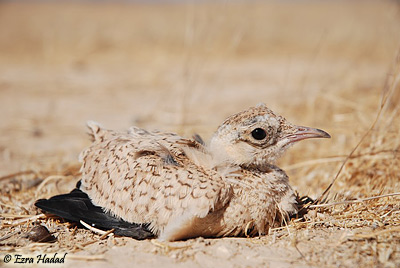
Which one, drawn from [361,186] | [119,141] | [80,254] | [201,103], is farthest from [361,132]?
[201,103]

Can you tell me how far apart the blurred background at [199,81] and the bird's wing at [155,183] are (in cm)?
152

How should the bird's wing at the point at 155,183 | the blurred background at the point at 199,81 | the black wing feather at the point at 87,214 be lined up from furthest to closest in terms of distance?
the blurred background at the point at 199,81 → the black wing feather at the point at 87,214 → the bird's wing at the point at 155,183

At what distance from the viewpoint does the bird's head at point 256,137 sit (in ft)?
10.1

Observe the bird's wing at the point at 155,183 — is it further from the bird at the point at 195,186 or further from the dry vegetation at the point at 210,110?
the dry vegetation at the point at 210,110

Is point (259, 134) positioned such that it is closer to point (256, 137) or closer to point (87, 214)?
point (256, 137)

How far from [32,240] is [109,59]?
12.2m

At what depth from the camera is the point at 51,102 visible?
8812 millimetres

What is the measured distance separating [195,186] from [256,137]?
23.1 inches

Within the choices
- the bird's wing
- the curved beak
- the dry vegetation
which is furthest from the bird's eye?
the dry vegetation

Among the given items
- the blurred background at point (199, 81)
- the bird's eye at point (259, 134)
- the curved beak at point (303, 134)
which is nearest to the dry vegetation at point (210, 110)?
the blurred background at point (199, 81)

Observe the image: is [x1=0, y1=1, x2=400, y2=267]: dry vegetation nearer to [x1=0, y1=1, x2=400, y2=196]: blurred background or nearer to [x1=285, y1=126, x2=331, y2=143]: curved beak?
[x1=0, y1=1, x2=400, y2=196]: blurred background

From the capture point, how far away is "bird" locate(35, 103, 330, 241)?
9.36 ft

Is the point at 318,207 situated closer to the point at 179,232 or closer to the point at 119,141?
the point at 179,232

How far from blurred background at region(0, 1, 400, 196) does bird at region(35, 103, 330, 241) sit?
3.53ft
